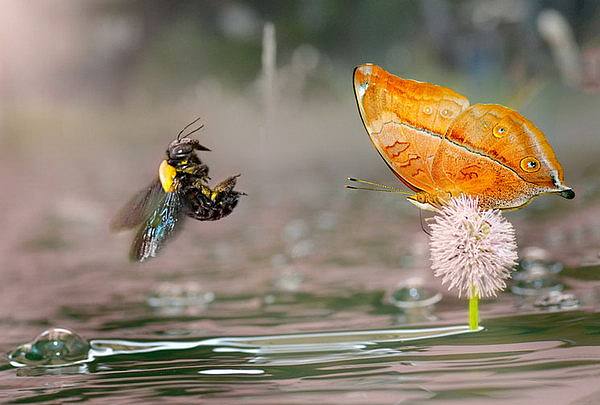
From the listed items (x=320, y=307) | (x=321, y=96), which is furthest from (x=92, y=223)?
(x=320, y=307)

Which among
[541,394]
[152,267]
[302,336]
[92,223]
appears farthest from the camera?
[92,223]

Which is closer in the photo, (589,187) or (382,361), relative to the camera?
(382,361)

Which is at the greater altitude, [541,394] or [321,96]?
[321,96]

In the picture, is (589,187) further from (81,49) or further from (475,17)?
(81,49)

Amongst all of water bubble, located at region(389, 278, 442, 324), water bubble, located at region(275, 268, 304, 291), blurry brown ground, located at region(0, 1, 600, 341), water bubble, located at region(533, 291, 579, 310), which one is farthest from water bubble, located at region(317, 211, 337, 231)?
water bubble, located at region(533, 291, 579, 310)

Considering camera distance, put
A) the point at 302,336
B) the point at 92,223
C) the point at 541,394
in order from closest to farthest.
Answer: the point at 541,394, the point at 302,336, the point at 92,223

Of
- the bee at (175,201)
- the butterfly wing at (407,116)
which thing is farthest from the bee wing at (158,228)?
the butterfly wing at (407,116)
